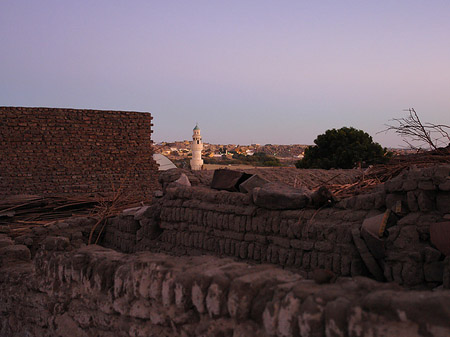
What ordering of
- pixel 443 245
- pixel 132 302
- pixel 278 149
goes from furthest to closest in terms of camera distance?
pixel 278 149 < pixel 443 245 < pixel 132 302

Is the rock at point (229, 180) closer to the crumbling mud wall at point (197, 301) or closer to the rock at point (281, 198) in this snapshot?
the rock at point (281, 198)

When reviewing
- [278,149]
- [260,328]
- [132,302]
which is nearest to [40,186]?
[132,302]

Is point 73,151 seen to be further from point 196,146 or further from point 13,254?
point 196,146

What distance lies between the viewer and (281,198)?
4.89 meters

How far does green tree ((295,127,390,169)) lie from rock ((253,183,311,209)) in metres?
20.1

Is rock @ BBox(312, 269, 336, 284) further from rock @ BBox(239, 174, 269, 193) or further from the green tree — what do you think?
the green tree

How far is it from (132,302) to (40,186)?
490 inches

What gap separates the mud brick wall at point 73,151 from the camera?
46.0 feet

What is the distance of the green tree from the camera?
80.8 ft

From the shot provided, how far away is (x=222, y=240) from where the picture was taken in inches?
214

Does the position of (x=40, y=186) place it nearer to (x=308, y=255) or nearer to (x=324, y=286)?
(x=308, y=255)

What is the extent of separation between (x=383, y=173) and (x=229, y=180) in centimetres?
217

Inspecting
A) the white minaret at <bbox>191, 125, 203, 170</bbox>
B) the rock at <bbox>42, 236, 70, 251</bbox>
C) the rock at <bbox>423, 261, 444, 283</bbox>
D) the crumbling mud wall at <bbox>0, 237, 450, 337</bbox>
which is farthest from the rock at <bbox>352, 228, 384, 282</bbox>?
the white minaret at <bbox>191, 125, 203, 170</bbox>

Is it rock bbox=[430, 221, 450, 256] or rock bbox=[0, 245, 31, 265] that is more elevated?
rock bbox=[430, 221, 450, 256]
